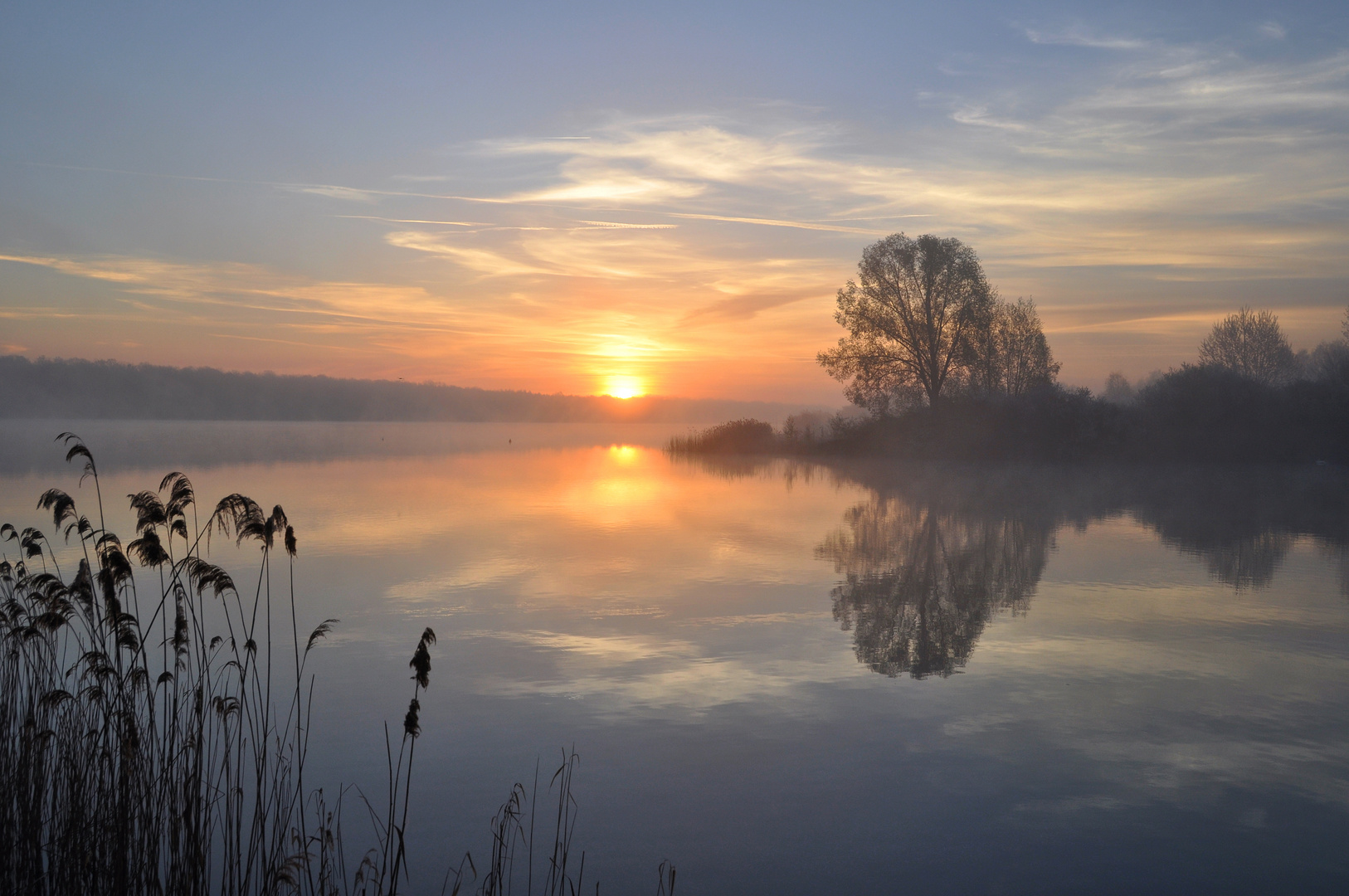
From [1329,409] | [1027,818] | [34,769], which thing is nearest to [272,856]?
[34,769]

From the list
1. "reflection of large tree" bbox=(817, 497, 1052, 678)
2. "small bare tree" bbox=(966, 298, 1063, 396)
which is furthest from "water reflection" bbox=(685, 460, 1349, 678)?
"small bare tree" bbox=(966, 298, 1063, 396)

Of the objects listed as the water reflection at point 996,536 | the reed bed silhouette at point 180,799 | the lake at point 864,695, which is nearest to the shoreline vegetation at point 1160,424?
the water reflection at point 996,536

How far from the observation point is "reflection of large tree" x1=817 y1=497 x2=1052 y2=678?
7.57 metres

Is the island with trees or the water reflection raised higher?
the island with trees

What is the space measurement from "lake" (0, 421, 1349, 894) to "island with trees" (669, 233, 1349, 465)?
20.5 m

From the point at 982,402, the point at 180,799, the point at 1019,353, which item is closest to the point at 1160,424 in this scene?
the point at 982,402

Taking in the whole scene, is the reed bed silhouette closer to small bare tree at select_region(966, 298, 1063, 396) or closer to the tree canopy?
the tree canopy

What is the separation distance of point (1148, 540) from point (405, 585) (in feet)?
38.3

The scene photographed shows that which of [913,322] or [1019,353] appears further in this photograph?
[1019,353]

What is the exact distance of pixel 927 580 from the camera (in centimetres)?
1046

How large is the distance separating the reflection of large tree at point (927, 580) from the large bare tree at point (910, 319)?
20712mm

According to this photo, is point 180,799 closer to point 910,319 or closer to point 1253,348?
point 910,319

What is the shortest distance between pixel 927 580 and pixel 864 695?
14.9ft

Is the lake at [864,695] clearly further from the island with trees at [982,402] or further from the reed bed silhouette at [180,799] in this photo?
the island with trees at [982,402]
